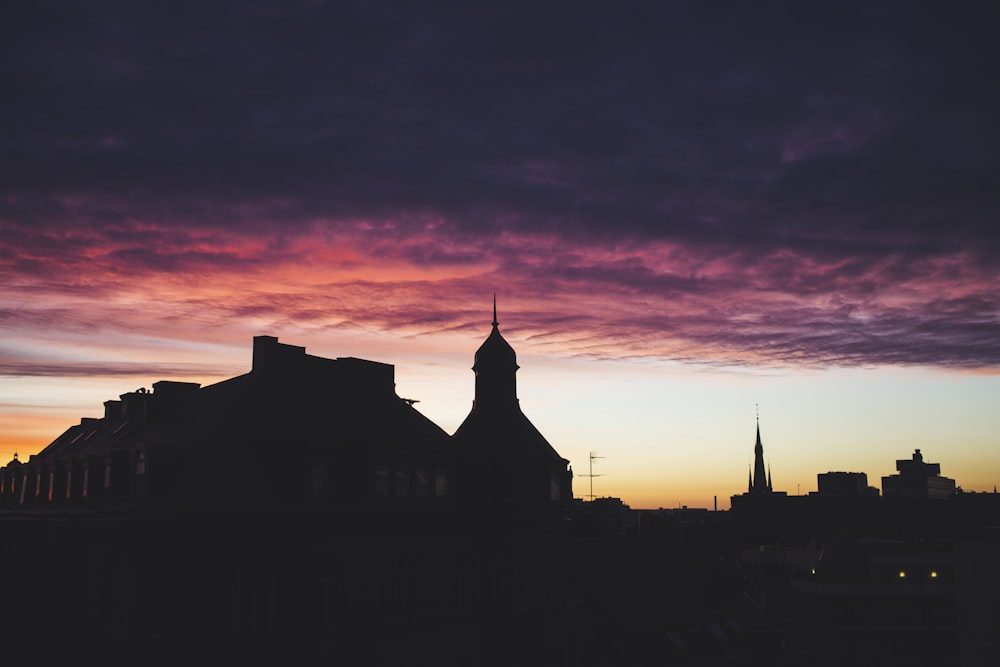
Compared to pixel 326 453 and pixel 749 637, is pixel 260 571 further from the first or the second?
pixel 749 637

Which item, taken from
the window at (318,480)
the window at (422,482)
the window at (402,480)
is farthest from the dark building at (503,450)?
the window at (318,480)

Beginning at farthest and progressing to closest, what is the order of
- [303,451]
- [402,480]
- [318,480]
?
[402,480]
[318,480]
[303,451]

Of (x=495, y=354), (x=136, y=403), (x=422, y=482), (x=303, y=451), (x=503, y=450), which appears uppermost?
(x=495, y=354)

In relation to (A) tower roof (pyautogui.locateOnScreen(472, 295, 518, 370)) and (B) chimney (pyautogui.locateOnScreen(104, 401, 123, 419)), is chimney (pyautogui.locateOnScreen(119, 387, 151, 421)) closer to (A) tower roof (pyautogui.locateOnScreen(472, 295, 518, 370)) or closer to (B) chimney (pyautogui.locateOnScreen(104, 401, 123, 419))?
(B) chimney (pyautogui.locateOnScreen(104, 401, 123, 419))

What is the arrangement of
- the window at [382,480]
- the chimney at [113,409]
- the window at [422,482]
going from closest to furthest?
the window at [382,480] → the window at [422,482] → the chimney at [113,409]

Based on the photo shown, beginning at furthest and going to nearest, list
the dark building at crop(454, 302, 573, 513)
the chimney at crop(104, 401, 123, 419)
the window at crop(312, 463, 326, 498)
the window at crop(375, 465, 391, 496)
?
the chimney at crop(104, 401, 123, 419)
the dark building at crop(454, 302, 573, 513)
the window at crop(375, 465, 391, 496)
the window at crop(312, 463, 326, 498)

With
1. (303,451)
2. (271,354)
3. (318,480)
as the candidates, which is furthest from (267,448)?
(271,354)

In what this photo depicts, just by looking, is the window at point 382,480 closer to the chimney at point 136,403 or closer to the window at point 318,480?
the window at point 318,480

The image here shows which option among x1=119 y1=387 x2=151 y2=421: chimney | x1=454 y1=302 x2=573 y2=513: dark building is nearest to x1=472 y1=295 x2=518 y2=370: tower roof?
x1=454 y1=302 x2=573 y2=513: dark building

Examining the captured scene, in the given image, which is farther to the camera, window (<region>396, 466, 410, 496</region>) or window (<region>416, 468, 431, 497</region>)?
window (<region>416, 468, 431, 497</region>)

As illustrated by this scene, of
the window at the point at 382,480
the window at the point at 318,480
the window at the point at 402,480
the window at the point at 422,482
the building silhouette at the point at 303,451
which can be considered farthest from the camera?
the window at the point at 422,482

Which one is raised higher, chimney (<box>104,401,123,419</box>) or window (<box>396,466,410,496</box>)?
chimney (<box>104,401,123,419</box>)

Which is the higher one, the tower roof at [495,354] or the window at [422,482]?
the tower roof at [495,354]

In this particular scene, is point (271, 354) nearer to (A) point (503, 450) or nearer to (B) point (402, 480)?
(B) point (402, 480)
